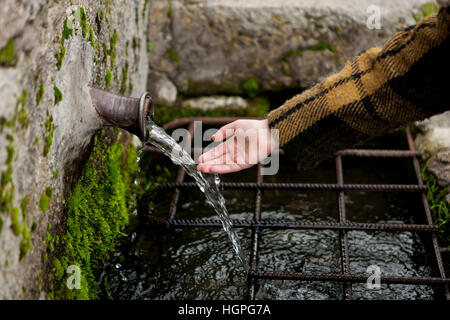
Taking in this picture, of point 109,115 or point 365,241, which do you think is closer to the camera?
point 109,115

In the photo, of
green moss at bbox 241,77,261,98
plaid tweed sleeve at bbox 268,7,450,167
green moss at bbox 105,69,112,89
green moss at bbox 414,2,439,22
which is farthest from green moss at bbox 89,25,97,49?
green moss at bbox 414,2,439,22

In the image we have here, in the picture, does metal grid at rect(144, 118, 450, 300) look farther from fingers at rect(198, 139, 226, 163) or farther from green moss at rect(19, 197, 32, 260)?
green moss at rect(19, 197, 32, 260)

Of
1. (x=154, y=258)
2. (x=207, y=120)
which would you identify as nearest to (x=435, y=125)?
(x=207, y=120)

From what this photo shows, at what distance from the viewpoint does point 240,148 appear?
68.3 inches

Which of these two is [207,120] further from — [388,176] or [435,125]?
[435,125]

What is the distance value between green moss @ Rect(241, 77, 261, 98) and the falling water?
948mm

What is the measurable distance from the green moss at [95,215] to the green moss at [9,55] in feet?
1.97

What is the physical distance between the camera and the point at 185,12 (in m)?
2.93

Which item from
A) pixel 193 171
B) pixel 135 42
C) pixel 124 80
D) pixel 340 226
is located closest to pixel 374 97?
pixel 340 226

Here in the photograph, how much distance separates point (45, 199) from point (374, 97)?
1.00 m

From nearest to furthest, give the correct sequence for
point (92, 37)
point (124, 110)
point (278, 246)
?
1. point (124, 110)
2. point (92, 37)
3. point (278, 246)

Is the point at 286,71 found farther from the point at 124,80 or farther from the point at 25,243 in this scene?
the point at 25,243

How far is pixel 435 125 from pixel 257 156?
1477 mm

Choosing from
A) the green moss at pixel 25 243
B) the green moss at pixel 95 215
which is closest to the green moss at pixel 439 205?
the green moss at pixel 95 215
